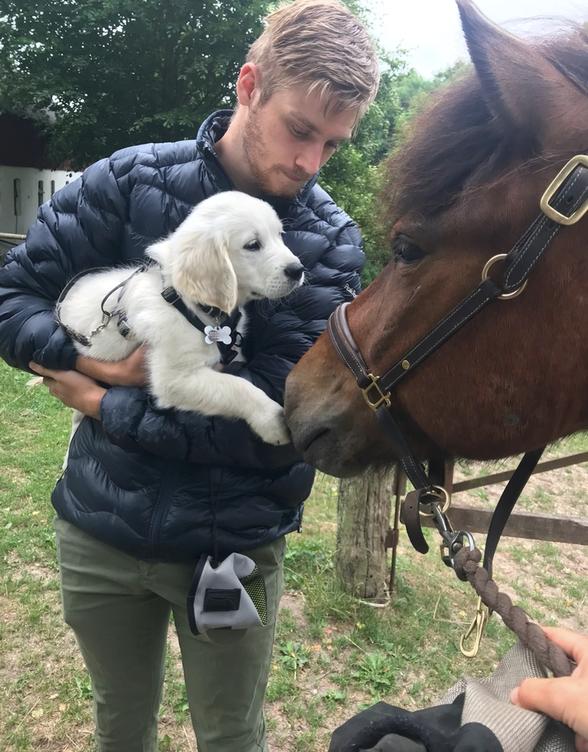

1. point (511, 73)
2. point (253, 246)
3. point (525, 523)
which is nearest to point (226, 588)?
point (253, 246)

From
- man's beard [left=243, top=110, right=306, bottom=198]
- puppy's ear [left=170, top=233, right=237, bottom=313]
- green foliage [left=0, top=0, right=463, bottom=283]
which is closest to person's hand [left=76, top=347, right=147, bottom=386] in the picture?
puppy's ear [left=170, top=233, right=237, bottom=313]

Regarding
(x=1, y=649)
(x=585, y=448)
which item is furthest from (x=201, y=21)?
(x=1, y=649)

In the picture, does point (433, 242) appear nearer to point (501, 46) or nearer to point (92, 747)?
point (501, 46)

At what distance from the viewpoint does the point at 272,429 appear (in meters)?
2.09

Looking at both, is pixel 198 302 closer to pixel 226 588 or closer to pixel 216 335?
pixel 216 335

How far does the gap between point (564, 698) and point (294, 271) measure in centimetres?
154

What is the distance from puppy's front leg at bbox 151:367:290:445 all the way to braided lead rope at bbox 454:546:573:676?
33.2 inches

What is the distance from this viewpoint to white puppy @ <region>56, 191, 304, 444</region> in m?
2.17

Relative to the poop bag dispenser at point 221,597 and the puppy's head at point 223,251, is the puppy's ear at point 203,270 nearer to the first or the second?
the puppy's head at point 223,251

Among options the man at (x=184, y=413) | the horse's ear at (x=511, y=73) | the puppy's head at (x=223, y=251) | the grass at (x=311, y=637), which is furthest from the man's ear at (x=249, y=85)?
the grass at (x=311, y=637)

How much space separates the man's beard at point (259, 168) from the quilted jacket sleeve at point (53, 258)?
1.56ft

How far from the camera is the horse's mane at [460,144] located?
4.66 ft

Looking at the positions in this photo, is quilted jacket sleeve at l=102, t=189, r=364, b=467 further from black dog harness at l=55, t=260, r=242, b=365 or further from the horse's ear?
the horse's ear

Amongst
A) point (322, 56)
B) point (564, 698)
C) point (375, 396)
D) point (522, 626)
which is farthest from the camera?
point (322, 56)
